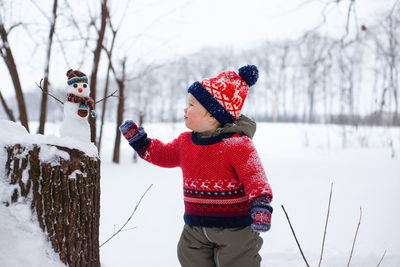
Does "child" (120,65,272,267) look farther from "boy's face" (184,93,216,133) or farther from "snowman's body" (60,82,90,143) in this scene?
"snowman's body" (60,82,90,143)

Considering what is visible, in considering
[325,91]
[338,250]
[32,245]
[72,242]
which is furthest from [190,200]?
[325,91]

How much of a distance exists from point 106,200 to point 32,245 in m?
2.41

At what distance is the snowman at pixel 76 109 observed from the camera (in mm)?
1368

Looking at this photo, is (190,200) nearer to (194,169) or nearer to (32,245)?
(194,169)

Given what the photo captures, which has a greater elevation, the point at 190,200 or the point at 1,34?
the point at 1,34

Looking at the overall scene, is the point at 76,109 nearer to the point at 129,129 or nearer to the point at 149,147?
the point at 129,129

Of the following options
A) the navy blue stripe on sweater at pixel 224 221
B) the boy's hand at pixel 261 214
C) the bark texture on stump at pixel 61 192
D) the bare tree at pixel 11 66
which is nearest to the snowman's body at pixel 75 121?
the bark texture on stump at pixel 61 192

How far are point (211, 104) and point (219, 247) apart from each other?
0.70 m

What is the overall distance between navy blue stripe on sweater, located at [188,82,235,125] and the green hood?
0.04 meters

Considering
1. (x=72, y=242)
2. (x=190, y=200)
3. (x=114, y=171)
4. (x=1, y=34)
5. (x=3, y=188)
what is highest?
(x=1, y=34)

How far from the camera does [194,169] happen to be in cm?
149

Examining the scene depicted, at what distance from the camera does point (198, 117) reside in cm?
149

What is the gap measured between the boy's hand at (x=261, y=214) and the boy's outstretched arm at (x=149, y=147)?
55 centimetres

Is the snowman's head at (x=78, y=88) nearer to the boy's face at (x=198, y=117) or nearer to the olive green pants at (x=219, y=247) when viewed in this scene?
the boy's face at (x=198, y=117)
